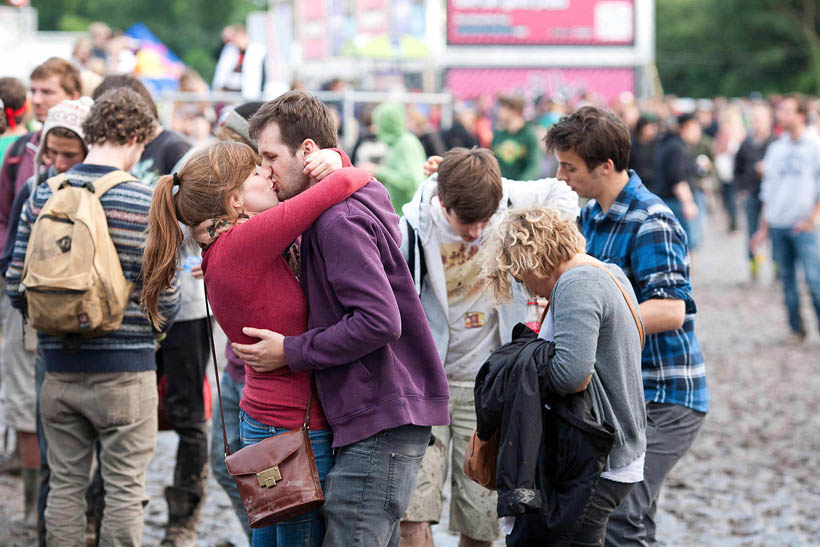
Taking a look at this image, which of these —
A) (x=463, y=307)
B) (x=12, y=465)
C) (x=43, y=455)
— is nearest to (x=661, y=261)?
(x=463, y=307)

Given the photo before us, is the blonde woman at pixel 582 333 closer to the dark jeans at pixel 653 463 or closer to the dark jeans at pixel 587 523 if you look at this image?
the dark jeans at pixel 587 523

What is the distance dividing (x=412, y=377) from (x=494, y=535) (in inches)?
52.7

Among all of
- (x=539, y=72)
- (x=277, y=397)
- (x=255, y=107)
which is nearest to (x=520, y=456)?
(x=277, y=397)

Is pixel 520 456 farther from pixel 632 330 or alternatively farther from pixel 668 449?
pixel 668 449

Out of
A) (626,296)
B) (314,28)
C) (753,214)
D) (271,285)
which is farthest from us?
(314,28)

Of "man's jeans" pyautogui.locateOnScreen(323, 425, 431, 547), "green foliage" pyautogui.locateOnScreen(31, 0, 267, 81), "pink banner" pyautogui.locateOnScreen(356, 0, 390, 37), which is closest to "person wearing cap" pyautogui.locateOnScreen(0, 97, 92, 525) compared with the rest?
"man's jeans" pyautogui.locateOnScreen(323, 425, 431, 547)

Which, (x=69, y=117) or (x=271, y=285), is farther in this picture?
(x=69, y=117)

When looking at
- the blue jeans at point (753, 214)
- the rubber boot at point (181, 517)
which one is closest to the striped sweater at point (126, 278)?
the rubber boot at point (181, 517)

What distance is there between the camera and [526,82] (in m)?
29.6

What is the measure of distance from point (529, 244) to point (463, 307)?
1.04 meters

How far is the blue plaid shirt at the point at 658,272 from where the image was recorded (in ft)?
12.5

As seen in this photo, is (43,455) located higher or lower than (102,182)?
lower

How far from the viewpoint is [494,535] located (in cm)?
420

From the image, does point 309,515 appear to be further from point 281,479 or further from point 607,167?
point 607,167
